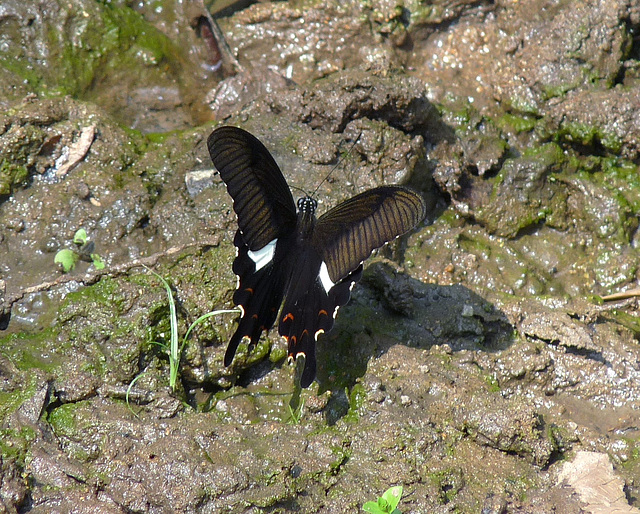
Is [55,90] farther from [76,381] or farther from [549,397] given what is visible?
[549,397]

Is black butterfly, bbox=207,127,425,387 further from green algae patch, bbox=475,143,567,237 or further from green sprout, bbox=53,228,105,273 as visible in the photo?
green algae patch, bbox=475,143,567,237

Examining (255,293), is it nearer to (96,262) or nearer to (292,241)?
(292,241)

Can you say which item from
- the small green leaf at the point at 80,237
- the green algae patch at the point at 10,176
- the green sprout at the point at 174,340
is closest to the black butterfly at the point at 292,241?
the green sprout at the point at 174,340

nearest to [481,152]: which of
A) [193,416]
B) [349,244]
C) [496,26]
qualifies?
[496,26]

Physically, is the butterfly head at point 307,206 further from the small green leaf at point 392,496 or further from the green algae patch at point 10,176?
the green algae patch at point 10,176

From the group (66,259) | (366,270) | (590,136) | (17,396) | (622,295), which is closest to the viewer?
(17,396)

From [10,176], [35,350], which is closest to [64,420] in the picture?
[35,350]
